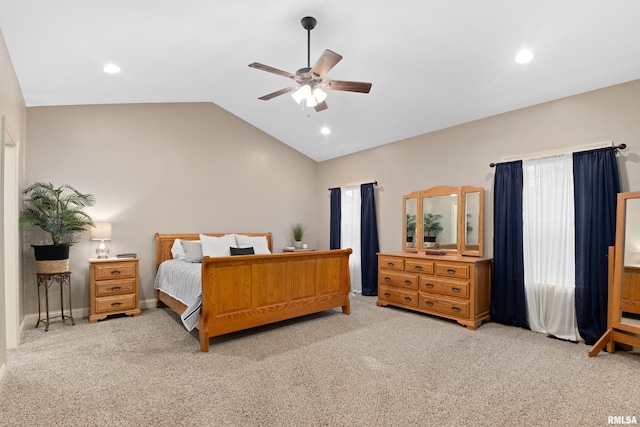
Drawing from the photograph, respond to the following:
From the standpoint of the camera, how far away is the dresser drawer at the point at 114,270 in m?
4.30

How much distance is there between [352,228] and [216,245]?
2.48 m

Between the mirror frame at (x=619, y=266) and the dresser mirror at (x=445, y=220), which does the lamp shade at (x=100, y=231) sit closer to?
the dresser mirror at (x=445, y=220)

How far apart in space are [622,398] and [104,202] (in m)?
5.87

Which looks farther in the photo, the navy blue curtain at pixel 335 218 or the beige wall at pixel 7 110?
the navy blue curtain at pixel 335 218

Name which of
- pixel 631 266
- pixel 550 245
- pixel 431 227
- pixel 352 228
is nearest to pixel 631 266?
pixel 631 266

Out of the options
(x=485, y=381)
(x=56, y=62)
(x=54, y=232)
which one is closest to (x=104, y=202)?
(x=54, y=232)

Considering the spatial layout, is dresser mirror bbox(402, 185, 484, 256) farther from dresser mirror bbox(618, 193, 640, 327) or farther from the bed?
dresser mirror bbox(618, 193, 640, 327)

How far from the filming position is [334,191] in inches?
259

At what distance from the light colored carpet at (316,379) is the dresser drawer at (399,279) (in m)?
0.78

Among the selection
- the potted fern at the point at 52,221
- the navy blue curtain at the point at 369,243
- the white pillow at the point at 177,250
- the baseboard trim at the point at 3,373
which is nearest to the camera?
the baseboard trim at the point at 3,373

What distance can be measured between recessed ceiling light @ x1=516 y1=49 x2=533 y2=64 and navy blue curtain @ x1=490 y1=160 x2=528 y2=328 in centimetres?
122

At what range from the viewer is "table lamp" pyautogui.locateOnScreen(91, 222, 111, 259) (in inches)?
173

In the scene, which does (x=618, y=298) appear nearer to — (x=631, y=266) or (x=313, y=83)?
(x=631, y=266)

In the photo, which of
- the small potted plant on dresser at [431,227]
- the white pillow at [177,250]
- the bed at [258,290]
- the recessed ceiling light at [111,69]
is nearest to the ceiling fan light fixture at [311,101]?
the bed at [258,290]
